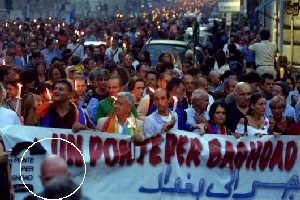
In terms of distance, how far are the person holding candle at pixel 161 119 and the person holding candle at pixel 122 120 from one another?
13 cm

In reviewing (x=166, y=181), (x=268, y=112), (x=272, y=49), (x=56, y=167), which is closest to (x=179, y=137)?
(x=166, y=181)

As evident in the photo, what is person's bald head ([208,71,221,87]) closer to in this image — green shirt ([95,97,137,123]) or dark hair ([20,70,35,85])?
dark hair ([20,70,35,85])

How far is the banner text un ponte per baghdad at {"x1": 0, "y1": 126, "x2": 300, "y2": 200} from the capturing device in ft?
31.8

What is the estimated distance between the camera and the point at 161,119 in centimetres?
1033

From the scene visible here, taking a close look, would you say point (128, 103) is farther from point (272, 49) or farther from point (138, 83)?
point (272, 49)

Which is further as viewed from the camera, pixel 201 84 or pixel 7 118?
pixel 201 84

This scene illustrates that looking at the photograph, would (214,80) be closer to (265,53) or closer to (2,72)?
(2,72)

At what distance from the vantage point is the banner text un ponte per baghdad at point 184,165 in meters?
9.70

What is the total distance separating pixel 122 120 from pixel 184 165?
36.4 inches

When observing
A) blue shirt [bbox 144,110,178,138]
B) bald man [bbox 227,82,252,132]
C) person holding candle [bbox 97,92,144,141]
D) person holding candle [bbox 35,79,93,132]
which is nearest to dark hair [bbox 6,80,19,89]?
person holding candle [bbox 35,79,93,132]

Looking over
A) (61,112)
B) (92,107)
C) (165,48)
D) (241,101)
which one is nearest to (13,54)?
(165,48)

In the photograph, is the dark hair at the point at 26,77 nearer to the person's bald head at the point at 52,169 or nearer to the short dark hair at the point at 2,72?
the short dark hair at the point at 2,72

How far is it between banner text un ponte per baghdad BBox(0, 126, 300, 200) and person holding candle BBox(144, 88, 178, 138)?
0.12 meters

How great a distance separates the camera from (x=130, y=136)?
9797 mm
